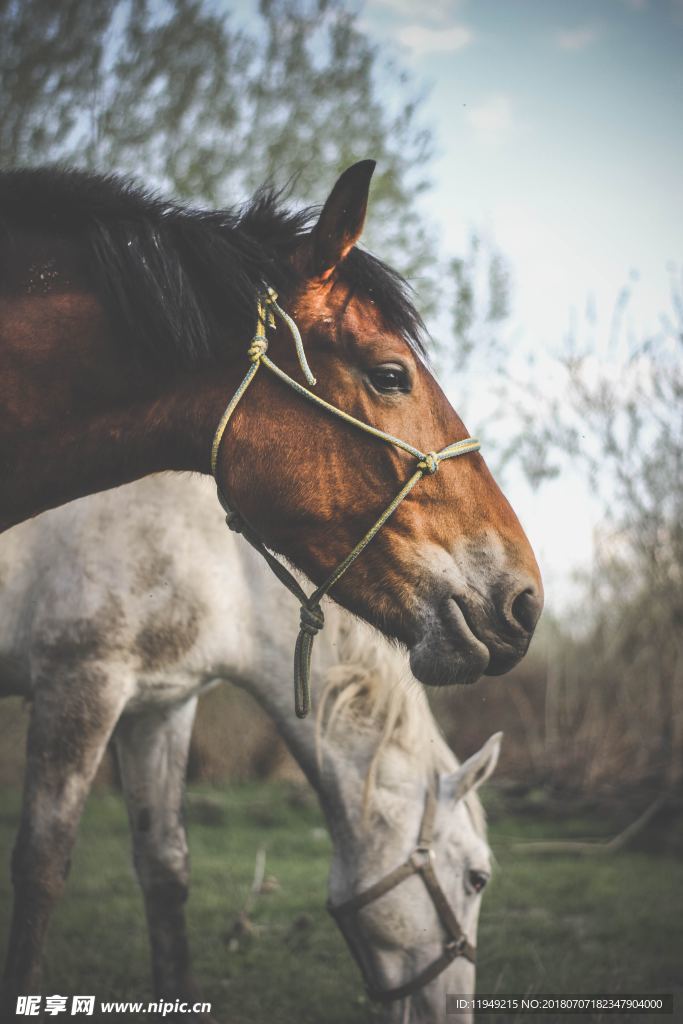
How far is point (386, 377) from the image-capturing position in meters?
1.94

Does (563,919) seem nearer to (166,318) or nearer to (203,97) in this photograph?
(166,318)

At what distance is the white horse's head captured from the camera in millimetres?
2764

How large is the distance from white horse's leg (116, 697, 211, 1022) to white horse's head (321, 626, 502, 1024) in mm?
752

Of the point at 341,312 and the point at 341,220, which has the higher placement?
the point at 341,220

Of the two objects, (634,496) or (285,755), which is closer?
(634,496)

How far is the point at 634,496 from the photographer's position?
7773 mm

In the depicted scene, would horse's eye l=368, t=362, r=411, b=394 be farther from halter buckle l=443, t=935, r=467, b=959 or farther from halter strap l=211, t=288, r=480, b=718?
halter buckle l=443, t=935, r=467, b=959

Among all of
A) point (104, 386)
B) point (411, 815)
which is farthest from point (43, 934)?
point (104, 386)


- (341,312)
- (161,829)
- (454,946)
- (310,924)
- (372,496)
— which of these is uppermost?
(341,312)

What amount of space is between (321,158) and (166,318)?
661 cm

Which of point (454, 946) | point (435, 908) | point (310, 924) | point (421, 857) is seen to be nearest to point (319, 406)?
point (421, 857)

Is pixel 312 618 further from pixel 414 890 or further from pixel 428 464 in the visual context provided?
pixel 414 890

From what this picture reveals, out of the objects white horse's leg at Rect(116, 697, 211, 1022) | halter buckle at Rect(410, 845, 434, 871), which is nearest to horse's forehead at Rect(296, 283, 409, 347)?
halter buckle at Rect(410, 845, 434, 871)

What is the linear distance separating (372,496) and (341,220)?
2.17ft
